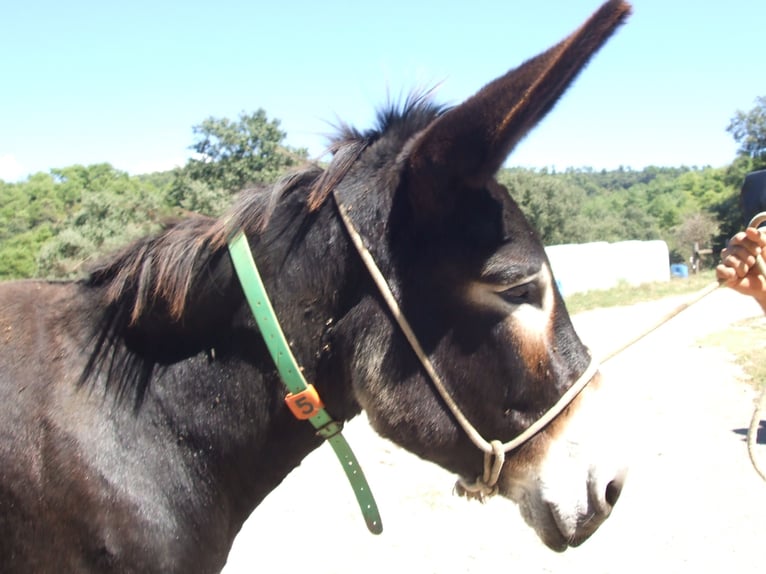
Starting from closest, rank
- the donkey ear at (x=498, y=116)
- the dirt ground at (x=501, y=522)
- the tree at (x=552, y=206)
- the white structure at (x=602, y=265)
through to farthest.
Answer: the donkey ear at (x=498, y=116), the dirt ground at (x=501, y=522), the white structure at (x=602, y=265), the tree at (x=552, y=206)

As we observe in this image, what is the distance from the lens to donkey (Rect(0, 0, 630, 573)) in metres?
1.69

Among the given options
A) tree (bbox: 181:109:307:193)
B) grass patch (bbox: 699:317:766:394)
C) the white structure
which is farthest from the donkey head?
tree (bbox: 181:109:307:193)

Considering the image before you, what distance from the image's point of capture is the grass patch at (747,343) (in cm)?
1052

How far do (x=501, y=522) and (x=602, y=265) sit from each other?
24.6 meters

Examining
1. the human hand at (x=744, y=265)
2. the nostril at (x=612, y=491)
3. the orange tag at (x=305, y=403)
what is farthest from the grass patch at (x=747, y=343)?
the orange tag at (x=305, y=403)

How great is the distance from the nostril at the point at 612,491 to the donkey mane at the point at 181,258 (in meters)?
1.16

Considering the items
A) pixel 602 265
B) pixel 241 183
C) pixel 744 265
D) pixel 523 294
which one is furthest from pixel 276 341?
pixel 602 265

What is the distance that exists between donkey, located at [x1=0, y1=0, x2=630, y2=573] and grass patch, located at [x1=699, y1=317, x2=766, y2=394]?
9.52 meters

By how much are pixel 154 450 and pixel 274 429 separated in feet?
1.14

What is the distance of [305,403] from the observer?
1.79m

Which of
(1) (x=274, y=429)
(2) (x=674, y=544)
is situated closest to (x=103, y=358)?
(1) (x=274, y=429)

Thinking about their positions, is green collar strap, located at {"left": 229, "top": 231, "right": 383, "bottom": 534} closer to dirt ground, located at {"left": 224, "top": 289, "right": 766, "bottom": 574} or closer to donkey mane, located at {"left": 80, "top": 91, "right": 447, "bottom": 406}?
donkey mane, located at {"left": 80, "top": 91, "right": 447, "bottom": 406}

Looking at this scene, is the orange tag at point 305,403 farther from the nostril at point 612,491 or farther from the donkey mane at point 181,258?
the nostril at point 612,491

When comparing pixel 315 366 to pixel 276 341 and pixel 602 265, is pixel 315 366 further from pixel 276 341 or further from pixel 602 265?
pixel 602 265
